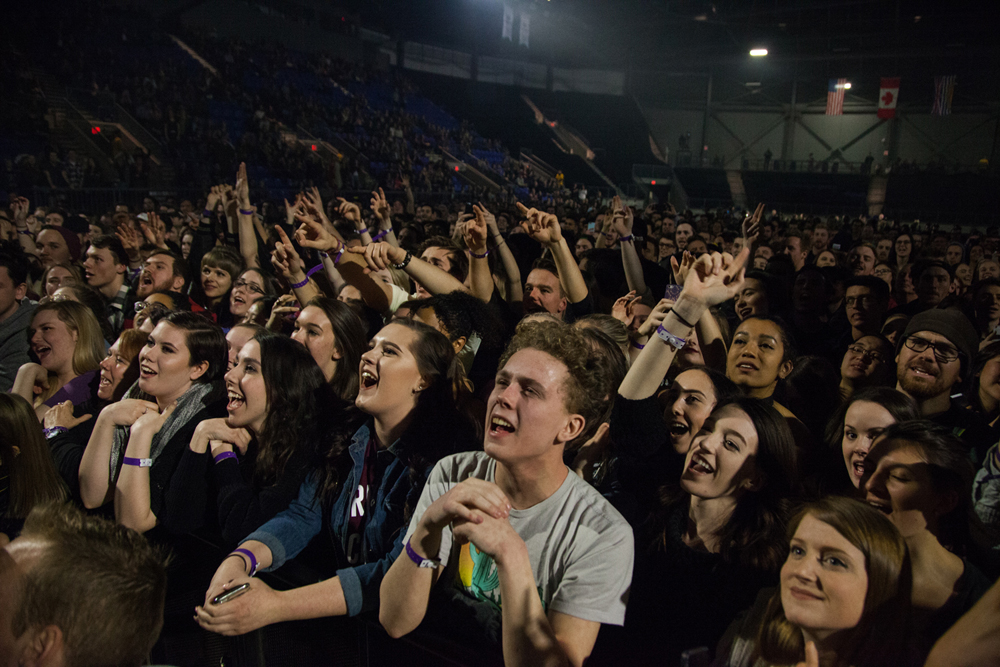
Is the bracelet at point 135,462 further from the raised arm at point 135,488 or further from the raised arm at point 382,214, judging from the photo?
the raised arm at point 382,214

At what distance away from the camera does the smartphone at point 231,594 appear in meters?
1.97

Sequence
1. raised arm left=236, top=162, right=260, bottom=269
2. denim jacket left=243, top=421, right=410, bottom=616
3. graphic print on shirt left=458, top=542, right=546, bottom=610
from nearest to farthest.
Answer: graphic print on shirt left=458, top=542, right=546, bottom=610 < denim jacket left=243, top=421, right=410, bottom=616 < raised arm left=236, top=162, right=260, bottom=269

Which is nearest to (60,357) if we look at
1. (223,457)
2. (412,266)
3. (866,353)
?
(223,457)

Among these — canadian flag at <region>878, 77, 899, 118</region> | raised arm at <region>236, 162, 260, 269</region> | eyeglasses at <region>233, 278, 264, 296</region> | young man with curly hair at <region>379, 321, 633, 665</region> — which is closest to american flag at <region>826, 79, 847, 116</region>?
canadian flag at <region>878, 77, 899, 118</region>

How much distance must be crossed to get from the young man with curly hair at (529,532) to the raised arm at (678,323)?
0.57m

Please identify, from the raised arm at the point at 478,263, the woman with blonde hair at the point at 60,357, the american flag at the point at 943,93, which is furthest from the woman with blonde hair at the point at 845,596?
the american flag at the point at 943,93

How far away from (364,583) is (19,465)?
1.48 meters

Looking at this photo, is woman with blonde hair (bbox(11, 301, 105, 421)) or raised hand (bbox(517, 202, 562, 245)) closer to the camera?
woman with blonde hair (bbox(11, 301, 105, 421))

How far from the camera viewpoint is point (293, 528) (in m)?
2.42

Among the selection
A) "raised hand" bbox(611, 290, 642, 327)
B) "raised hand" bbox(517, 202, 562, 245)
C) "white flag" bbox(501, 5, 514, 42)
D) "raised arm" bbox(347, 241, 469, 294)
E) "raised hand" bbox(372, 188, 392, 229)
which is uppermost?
"white flag" bbox(501, 5, 514, 42)

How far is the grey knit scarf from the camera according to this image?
2799 mm

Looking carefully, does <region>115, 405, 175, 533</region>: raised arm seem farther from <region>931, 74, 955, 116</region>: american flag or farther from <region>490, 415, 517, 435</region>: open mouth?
<region>931, 74, 955, 116</region>: american flag

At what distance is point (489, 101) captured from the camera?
110ft

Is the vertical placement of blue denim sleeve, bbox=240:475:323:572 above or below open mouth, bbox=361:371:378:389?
below
